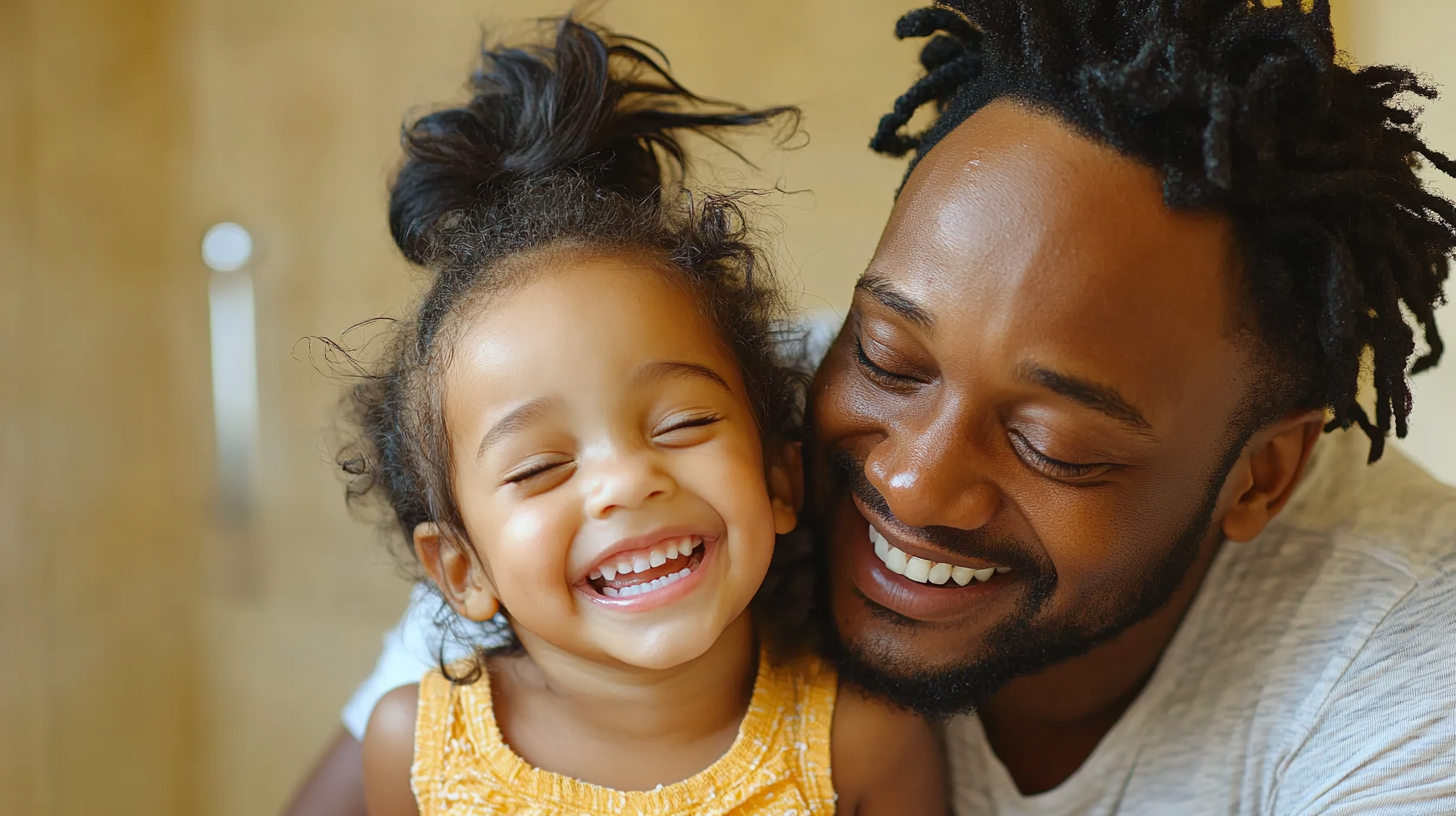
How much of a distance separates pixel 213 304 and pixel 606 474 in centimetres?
189

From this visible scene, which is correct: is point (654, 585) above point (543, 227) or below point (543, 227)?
below

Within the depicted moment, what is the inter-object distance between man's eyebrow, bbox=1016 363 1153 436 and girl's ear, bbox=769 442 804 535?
30cm

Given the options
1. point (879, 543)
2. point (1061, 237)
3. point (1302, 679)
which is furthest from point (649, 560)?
point (1302, 679)

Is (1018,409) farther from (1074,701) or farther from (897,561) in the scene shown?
(1074,701)

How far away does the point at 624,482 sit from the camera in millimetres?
1121

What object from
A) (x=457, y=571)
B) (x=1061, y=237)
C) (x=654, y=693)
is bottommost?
(x=654, y=693)

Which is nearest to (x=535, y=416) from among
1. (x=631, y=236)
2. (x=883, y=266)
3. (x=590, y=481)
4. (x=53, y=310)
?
(x=590, y=481)

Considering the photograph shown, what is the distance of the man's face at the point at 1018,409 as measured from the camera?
1.14 metres

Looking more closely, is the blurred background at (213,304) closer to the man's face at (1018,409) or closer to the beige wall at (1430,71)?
the beige wall at (1430,71)

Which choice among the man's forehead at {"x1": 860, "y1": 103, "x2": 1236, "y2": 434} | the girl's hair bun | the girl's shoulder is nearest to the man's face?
the man's forehead at {"x1": 860, "y1": 103, "x2": 1236, "y2": 434}

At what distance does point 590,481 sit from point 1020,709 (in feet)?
2.20

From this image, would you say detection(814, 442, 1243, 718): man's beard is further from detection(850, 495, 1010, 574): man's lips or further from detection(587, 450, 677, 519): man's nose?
detection(587, 450, 677, 519): man's nose

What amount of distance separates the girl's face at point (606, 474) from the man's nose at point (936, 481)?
126 mm

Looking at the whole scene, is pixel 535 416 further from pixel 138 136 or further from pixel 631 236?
pixel 138 136
